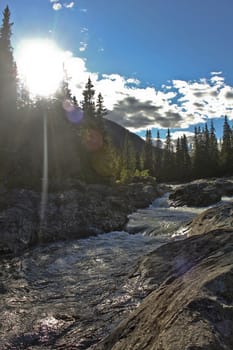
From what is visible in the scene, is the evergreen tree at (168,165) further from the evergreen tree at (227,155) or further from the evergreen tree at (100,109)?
the evergreen tree at (100,109)

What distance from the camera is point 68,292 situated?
10797 mm

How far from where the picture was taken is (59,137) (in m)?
37.8

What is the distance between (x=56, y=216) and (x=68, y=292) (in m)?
11.4

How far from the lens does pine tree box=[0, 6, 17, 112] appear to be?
147ft

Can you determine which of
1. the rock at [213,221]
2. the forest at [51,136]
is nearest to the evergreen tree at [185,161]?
the forest at [51,136]

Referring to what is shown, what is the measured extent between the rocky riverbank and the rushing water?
1.62 m

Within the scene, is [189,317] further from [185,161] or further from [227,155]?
[185,161]

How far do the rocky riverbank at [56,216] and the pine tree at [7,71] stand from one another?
22.6 m

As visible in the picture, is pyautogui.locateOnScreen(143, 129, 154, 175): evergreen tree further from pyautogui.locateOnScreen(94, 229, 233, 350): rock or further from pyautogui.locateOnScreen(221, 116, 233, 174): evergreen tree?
pyautogui.locateOnScreen(94, 229, 233, 350): rock

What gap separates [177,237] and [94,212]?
7.46 meters

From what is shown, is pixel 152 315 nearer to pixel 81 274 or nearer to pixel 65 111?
pixel 81 274

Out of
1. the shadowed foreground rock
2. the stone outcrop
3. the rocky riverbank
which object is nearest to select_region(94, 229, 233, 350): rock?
the shadowed foreground rock

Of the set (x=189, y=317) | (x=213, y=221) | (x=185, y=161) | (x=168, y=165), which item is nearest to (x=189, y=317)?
(x=189, y=317)

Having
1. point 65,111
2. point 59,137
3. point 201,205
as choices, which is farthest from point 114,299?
point 65,111
